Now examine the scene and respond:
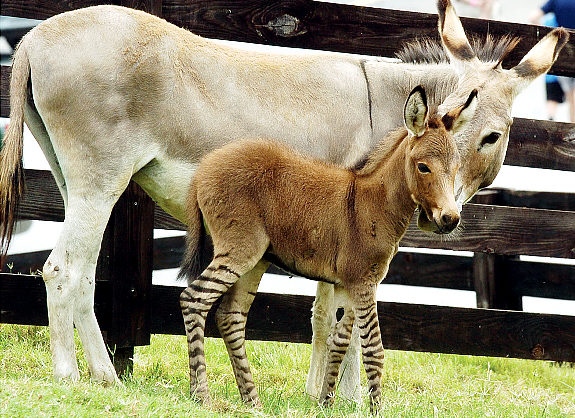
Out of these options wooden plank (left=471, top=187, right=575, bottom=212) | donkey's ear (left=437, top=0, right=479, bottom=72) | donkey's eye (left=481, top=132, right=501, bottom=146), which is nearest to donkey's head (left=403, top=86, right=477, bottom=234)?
donkey's eye (left=481, top=132, right=501, bottom=146)

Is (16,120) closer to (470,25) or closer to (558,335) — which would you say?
(470,25)

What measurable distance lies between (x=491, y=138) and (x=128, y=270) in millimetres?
2517

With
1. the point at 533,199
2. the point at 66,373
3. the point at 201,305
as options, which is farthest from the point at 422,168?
the point at 533,199

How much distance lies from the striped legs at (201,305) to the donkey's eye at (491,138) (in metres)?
1.81

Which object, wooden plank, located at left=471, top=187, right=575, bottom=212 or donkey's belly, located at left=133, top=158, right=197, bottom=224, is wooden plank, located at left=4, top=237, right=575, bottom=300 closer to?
wooden plank, located at left=471, top=187, right=575, bottom=212

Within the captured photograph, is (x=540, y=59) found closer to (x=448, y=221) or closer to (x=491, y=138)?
(x=491, y=138)

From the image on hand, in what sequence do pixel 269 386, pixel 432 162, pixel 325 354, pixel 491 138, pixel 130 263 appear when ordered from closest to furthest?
pixel 432 162
pixel 491 138
pixel 325 354
pixel 130 263
pixel 269 386

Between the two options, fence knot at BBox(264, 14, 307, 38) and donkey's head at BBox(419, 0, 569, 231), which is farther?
fence knot at BBox(264, 14, 307, 38)

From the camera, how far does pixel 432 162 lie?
4.90 m

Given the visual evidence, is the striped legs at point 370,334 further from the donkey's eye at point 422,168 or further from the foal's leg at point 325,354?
the foal's leg at point 325,354

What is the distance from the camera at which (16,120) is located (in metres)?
5.59

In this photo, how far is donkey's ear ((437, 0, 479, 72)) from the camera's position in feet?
20.3

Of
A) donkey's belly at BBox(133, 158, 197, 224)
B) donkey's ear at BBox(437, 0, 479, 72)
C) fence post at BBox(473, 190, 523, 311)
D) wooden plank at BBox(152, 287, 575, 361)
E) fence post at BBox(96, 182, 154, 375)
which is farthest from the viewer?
fence post at BBox(473, 190, 523, 311)

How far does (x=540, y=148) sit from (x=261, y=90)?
2.44 meters
